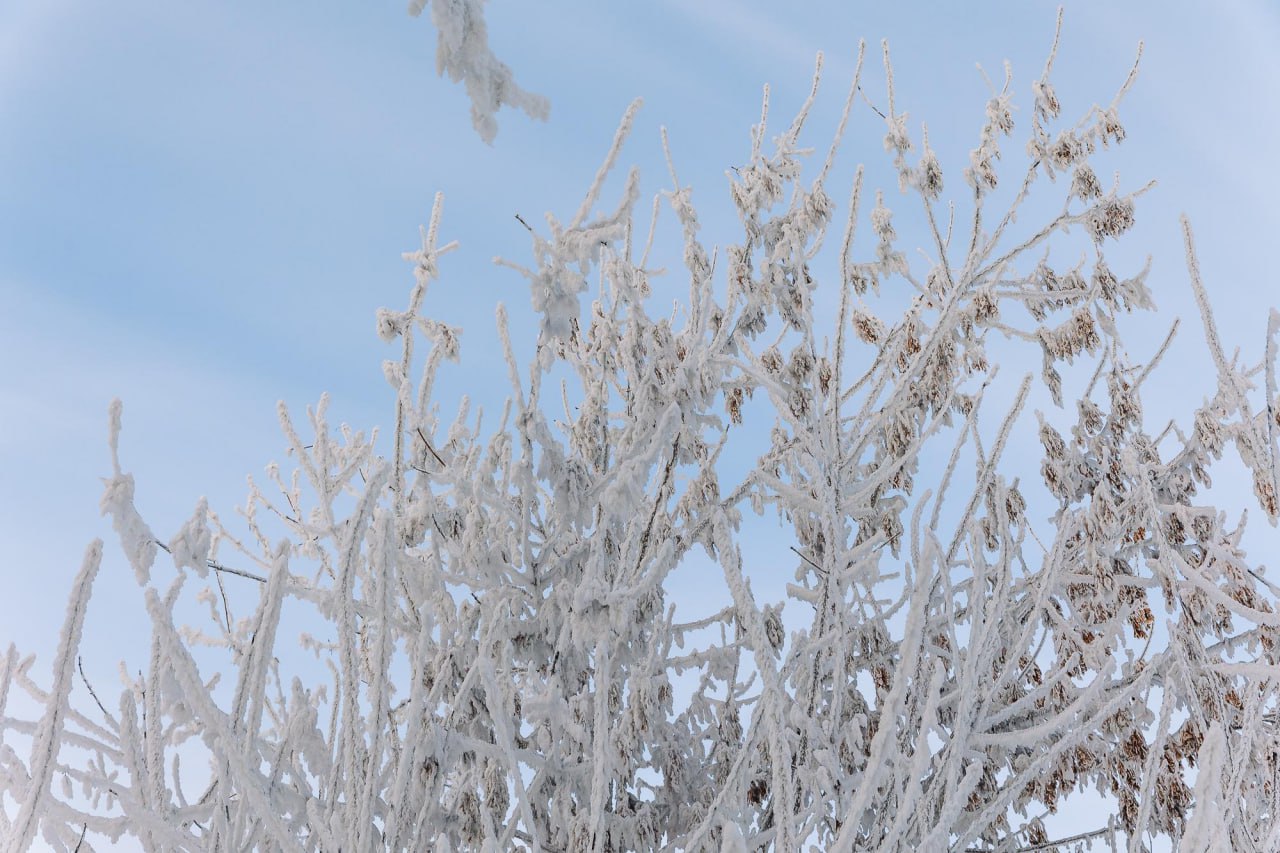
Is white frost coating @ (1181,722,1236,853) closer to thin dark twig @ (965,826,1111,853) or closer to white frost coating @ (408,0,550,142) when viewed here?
white frost coating @ (408,0,550,142)

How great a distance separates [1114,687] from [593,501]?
8.51 feet

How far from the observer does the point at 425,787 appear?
3.29 metres

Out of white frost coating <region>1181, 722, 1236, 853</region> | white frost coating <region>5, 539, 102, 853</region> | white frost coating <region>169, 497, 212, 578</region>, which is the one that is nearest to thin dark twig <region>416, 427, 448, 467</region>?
white frost coating <region>169, 497, 212, 578</region>

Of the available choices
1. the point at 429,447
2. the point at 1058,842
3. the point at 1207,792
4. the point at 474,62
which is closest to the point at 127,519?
the point at 429,447

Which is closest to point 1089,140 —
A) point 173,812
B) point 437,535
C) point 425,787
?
point 437,535

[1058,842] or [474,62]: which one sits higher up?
[474,62]

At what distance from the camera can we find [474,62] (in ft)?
5.96

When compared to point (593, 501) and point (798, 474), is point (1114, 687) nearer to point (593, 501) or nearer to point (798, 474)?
point (798, 474)

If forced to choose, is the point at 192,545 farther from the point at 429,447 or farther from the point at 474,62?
the point at 474,62

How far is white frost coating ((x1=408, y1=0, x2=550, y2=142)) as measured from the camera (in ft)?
5.87

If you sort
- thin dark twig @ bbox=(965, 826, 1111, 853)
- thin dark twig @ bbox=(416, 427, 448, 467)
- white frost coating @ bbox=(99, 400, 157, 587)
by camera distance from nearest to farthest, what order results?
white frost coating @ bbox=(99, 400, 157, 587)
thin dark twig @ bbox=(416, 427, 448, 467)
thin dark twig @ bbox=(965, 826, 1111, 853)

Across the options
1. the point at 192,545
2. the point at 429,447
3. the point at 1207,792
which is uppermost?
the point at 429,447

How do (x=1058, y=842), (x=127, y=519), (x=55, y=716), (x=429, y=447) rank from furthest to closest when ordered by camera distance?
(x=1058, y=842), (x=429, y=447), (x=127, y=519), (x=55, y=716)

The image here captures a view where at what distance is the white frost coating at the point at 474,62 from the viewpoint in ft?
5.87
